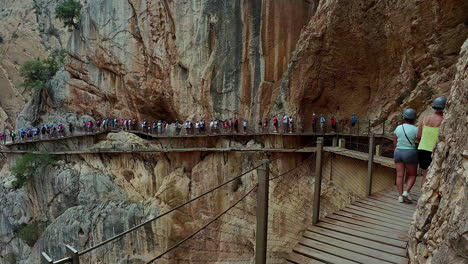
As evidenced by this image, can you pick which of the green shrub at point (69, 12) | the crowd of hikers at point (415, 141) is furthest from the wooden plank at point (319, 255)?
the green shrub at point (69, 12)

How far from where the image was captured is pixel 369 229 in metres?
4.08

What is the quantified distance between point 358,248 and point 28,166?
23.5 metres

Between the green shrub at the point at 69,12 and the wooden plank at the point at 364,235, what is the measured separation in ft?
99.1

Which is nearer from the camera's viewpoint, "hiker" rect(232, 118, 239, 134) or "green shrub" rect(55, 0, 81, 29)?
"hiker" rect(232, 118, 239, 134)

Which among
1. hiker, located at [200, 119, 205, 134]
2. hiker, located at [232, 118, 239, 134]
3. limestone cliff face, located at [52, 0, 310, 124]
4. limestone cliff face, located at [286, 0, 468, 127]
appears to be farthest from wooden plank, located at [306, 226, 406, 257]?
hiker, located at [200, 119, 205, 134]

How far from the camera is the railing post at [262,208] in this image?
2.97 metres

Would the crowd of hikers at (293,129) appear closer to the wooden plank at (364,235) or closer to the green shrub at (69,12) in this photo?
the wooden plank at (364,235)

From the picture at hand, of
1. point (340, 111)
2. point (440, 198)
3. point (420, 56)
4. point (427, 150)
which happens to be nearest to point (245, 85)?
point (340, 111)

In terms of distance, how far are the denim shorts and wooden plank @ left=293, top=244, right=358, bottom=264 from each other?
2088 mm

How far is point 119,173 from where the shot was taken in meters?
19.0

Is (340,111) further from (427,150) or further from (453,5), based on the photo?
(427,150)

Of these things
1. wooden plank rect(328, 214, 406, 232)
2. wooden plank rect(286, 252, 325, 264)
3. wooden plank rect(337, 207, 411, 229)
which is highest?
wooden plank rect(337, 207, 411, 229)

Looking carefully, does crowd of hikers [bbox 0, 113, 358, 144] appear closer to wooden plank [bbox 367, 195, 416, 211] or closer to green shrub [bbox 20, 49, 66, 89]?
green shrub [bbox 20, 49, 66, 89]

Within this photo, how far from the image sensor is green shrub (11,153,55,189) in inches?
795
